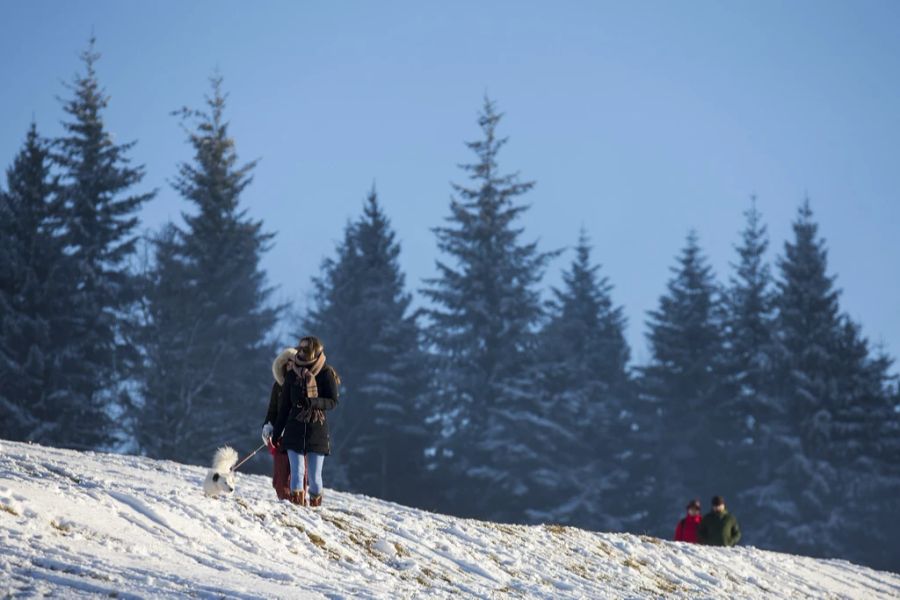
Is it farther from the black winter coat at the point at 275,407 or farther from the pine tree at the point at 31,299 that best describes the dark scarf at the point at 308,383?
the pine tree at the point at 31,299

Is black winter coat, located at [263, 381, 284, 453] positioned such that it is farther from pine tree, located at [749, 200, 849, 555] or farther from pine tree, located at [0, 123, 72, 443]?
pine tree, located at [749, 200, 849, 555]

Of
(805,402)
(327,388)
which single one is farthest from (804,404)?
(327,388)

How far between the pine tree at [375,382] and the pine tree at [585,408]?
5.41 metres

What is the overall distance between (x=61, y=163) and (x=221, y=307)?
795 cm

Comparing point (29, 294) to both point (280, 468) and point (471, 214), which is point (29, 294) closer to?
point (471, 214)

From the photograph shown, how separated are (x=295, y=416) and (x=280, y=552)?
2276mm

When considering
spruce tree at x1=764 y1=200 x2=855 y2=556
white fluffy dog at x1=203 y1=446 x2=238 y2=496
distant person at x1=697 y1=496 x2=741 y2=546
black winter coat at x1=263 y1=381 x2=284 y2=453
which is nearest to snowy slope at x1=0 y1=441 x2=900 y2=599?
white fluffy dog at x1=203 y1=446 x2=238 y2=496

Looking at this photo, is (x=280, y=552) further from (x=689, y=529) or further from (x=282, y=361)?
(x=689, y=529)

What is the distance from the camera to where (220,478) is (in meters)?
10.8

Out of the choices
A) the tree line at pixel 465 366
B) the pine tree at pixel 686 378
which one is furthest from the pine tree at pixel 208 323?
the pine tree at pixel 686 378

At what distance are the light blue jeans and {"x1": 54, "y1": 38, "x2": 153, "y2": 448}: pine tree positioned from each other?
26527mm

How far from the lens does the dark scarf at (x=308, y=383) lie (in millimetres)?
11961

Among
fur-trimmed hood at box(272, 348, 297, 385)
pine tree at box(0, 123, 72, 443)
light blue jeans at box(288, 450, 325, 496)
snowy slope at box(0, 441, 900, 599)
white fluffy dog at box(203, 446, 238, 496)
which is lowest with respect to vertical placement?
snowy slope at box(0, 441, 900, 599)

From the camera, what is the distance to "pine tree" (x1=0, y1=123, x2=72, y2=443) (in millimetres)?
36125
